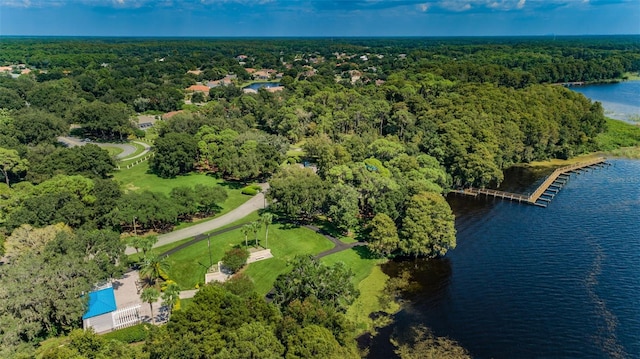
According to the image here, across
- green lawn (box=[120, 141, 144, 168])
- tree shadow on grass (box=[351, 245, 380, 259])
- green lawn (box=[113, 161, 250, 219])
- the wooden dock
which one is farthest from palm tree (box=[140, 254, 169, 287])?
the wooden dock

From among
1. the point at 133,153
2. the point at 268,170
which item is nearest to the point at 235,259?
the point at 268,170

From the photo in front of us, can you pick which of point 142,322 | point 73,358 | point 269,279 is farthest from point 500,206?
point 73,358

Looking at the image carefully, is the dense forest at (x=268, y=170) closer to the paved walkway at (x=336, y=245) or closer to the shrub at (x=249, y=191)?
the paved walkway at (x=336, y=245)

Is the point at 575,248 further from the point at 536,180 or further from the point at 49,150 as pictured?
the point at 49,150

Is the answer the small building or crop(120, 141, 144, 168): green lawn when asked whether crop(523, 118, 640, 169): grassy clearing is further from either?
crop(120, 141, 144, 168): green lawn

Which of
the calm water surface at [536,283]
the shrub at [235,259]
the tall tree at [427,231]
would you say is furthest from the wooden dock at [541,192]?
the shrub at [235,259]

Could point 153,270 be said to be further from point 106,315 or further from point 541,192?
point 541,192

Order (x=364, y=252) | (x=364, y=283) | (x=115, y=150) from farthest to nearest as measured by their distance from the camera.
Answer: (x=115, y=150), (x=364, y=252), (x=364, y=283)
